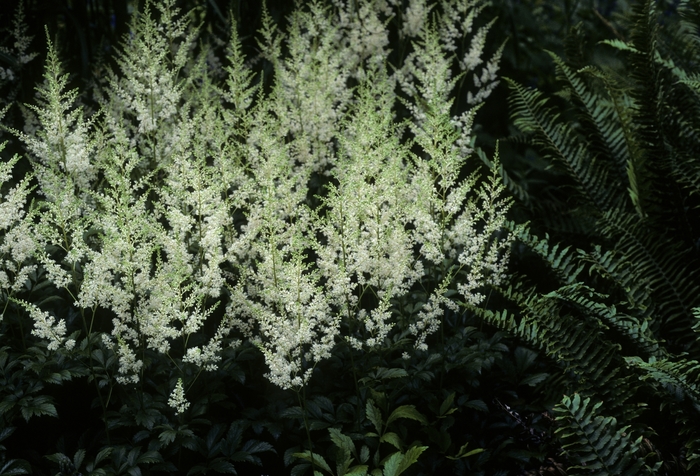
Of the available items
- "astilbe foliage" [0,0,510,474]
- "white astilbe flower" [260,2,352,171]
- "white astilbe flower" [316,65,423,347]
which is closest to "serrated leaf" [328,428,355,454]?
"astilbe foliage" [0,0,510,474]

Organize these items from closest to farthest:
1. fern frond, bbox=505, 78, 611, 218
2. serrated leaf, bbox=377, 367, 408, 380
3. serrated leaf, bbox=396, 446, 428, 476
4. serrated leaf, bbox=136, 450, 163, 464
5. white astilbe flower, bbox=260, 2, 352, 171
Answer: serrated leaf, bbox=396, 446, 428, 476 → serrated leaf, bbox=136, 450, 163, 464 → serrated leaf, bbox=377, 367, 408, 380 → white astilbe flower, bbox=260, 2, 352, 171 → fern frond, bbox=505, 78, 611, 218

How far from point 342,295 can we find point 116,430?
1.24 m

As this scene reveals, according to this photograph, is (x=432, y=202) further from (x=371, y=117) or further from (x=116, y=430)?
(x=116, y=430)

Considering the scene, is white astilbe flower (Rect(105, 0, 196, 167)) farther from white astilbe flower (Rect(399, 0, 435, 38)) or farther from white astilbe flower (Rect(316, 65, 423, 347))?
white astilbe flower (Rect(399, 0, 435, 38))

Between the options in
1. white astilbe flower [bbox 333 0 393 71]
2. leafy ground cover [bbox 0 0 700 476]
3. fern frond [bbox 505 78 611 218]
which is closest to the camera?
leafy ground cover [bbox 0 0 700 476]

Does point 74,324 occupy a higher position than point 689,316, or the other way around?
point 689,316

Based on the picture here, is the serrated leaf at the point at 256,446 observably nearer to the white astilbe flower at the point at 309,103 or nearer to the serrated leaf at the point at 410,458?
the serrated leaf at the point at 410,458

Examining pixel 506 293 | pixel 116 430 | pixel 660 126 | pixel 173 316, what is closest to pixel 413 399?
pixel 506 293

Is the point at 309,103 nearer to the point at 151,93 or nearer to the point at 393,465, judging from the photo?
the point at 151,93

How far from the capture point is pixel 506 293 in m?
2.83

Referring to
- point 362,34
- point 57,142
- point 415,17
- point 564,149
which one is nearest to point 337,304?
point 57,142

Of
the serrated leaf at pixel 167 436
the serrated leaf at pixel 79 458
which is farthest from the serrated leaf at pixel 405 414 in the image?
the serrated leaf at pixel 79 458

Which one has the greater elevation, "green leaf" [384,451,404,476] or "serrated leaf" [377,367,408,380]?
"serrated leaf" [377,367,408,380]

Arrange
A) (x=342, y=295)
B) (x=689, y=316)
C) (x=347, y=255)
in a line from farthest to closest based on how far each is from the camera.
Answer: (x=689, y=316)
(x=347, y=255)
(x=342, y=295)
